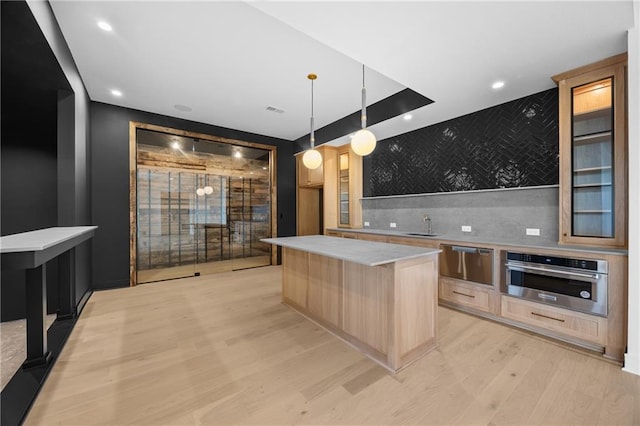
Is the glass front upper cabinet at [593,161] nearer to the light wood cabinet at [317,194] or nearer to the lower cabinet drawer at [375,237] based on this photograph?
the lower cabinet drawer at [375,237]

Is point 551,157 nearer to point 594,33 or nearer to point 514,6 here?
point 594,33

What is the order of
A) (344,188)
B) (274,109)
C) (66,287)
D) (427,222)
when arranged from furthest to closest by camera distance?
(344,188) → (274,109) → (427,222) → (66,287)

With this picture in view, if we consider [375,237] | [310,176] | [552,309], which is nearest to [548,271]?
[552,309]

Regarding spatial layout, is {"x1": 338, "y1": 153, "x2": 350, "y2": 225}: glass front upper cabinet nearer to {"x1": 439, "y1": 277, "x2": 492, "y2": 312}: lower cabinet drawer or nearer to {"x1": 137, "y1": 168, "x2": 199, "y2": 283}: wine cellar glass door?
{"x1": 439, "y1": 277, "x2": 492, "y2": 312}: lower cabinet drawer

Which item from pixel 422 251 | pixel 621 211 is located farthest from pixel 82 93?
pixel 621 211

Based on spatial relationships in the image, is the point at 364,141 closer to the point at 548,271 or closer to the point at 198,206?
the point at 548,271

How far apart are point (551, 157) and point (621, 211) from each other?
88 cm

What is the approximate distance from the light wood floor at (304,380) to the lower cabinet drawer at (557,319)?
0.17 metres

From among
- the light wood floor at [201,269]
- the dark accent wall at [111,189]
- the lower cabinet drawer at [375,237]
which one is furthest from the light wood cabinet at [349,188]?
the dark accent wall at [111,189]

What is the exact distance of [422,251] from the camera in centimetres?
219

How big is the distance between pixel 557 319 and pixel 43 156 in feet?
19.4

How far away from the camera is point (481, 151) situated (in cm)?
345

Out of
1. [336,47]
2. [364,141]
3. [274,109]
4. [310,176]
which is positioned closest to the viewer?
[336,47]

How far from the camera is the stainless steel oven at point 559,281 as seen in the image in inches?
86.6
